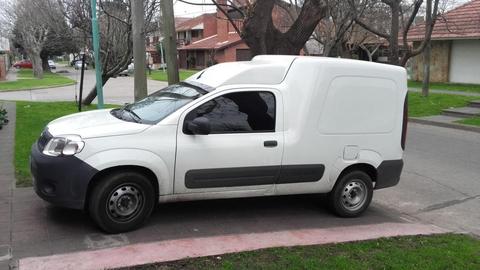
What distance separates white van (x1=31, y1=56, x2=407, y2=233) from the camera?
5.31 m

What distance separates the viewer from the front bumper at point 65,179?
5195 millimetres

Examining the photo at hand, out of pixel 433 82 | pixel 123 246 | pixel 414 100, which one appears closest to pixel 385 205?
pixel 123 246

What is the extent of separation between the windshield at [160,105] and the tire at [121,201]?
0.67 metres

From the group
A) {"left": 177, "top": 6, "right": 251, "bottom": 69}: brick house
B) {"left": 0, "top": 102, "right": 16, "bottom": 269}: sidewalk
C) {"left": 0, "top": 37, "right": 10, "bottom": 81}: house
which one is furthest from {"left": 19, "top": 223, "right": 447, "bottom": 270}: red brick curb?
{"left": 177, "top": 6, "right": 251, "bottom": 69}: brick house

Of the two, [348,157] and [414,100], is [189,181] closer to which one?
[348,157]

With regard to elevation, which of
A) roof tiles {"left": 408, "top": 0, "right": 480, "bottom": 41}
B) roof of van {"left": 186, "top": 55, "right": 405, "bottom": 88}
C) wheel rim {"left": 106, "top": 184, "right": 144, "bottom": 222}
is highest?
roof tiles {"left": 408, "top": 0, "right": 480, "bottom": 41}

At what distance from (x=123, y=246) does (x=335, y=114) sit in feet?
9.24

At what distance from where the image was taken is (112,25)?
18.1 m

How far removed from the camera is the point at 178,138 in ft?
18.3

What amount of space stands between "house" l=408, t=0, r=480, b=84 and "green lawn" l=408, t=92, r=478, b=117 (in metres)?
7.32

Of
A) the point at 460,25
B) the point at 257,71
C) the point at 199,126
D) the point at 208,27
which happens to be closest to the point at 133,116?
the point at 199,126

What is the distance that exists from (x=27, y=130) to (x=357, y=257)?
9.09 m

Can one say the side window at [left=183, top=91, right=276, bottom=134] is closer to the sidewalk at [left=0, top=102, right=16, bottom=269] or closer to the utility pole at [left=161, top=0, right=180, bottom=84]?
the sidewalk at [left=0, top=102, right=16, bottom=269]

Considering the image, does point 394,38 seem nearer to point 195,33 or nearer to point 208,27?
point 208,27
